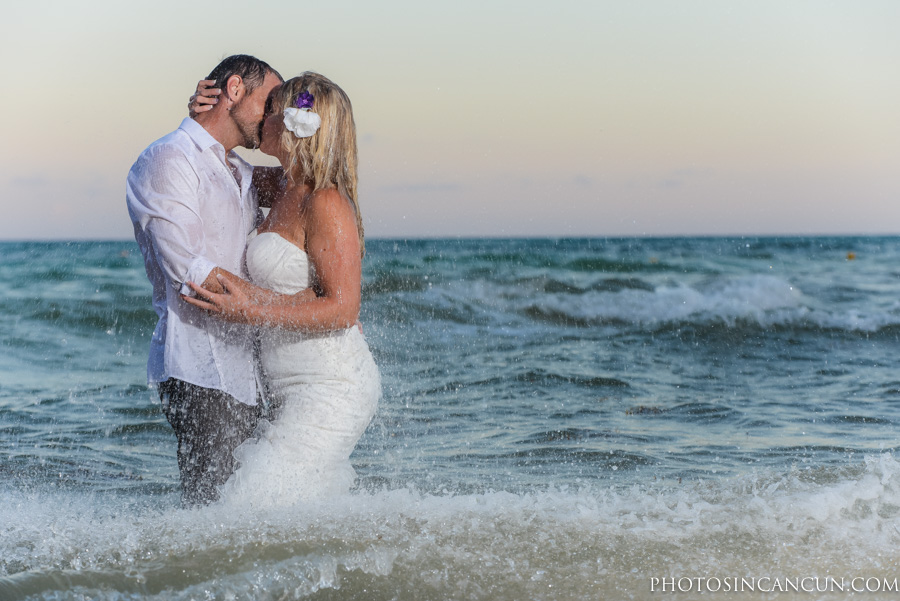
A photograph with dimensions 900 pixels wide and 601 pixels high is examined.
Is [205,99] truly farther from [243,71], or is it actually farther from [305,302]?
[305,302]

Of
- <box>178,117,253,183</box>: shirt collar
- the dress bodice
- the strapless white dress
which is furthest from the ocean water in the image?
<box>178,117,253,183</box>: shirt collar

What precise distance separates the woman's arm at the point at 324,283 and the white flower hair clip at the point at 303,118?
0.25 meters

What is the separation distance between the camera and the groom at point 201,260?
130 inches

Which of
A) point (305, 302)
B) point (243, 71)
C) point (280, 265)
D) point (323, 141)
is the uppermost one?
point (243, 71)

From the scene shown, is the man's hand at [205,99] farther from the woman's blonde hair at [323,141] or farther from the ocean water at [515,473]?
the ocean water at [515,473]

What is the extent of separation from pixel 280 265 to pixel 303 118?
1.97 ft

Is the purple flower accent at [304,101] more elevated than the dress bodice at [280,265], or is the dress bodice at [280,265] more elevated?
the purple flower accent at [304,101]

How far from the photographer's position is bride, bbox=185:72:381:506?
336 centimetres

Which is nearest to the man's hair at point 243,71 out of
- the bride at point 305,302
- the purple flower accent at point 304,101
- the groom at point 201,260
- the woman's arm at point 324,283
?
the groom at point 201,260

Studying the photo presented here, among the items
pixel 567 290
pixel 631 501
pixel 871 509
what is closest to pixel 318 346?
pixel 631 501

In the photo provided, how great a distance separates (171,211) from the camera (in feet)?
10.8

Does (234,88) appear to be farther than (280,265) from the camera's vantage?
Yes

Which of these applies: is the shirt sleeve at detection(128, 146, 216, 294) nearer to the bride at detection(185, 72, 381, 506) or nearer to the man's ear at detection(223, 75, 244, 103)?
the bride at detection(185, 72, 381, 506)

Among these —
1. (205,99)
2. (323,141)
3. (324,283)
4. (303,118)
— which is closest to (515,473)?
(324,283)
